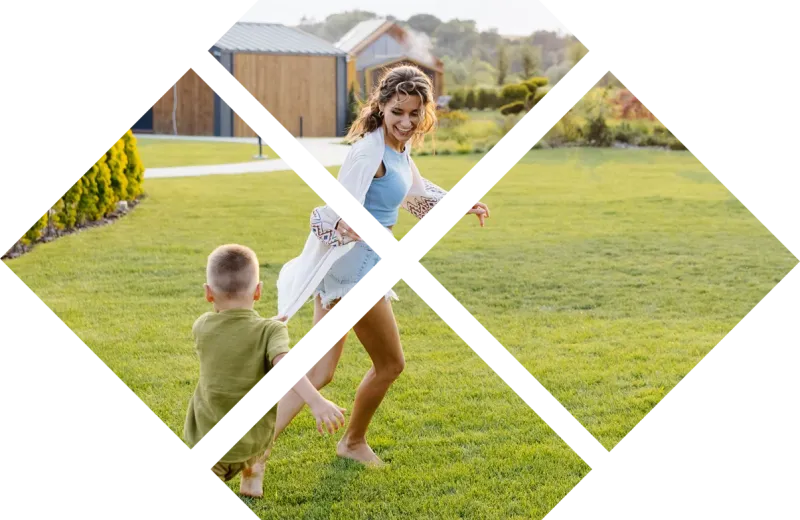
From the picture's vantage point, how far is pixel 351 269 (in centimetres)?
263

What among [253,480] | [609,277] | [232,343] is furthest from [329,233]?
[609,277]

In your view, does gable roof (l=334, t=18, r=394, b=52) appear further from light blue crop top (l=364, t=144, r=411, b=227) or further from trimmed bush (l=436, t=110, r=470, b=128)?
trimmed bush (l=436, t=110, r=470, b=128)

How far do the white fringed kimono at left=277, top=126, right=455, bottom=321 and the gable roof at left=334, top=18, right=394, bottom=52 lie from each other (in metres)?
1.90

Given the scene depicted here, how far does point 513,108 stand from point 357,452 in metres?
8.72

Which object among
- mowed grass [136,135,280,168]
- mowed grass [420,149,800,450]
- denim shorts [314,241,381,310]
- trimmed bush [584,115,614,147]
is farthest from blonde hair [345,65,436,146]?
trimmed bush [584,115,614,147]

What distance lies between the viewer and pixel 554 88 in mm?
2113

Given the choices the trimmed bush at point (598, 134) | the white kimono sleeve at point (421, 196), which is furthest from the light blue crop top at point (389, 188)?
the trimmed bush at point (598, 134)

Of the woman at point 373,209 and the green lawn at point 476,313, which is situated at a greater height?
the woman at point 373,209

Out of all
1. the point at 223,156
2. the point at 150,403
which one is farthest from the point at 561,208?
the point at 150,403

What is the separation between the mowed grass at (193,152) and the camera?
36.0 ft

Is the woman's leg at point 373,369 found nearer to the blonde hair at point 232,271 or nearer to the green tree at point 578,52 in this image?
the blonde hair at point 232,271

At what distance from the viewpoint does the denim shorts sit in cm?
262

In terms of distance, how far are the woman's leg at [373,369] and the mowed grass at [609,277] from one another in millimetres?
855

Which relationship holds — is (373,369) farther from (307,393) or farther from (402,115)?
(402,115)
